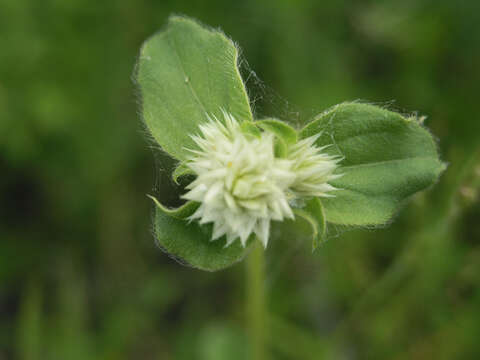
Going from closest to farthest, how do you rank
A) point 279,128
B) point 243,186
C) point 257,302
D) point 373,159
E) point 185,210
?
point 243,186 → point 279,128 → point 185,210 → point 373,159 → point 257,302

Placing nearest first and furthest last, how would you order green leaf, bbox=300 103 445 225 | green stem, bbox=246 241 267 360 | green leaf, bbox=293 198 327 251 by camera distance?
green leaf, bbox=293 198 327 251 < green leaf, bbox=300 103 445 225 < green stem, bbox=246 241 267 360

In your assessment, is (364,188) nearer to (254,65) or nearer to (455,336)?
(455,336)

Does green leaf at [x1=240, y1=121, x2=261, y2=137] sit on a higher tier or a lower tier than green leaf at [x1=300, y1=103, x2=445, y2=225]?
lower

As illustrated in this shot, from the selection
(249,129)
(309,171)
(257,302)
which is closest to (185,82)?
(249,129)

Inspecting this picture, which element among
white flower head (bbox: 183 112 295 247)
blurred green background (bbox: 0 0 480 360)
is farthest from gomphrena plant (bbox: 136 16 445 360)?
blurred green background (bbox: 0 0 480 360)

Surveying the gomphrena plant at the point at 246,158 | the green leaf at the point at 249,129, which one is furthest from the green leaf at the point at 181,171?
the green leaf at the point at 249,129

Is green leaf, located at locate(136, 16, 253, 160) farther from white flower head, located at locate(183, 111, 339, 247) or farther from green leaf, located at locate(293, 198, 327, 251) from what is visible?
green leaf, located at locate(293, 198, 327, 251)

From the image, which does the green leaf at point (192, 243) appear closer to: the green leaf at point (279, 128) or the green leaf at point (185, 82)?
the green leaf at point (185, 82)

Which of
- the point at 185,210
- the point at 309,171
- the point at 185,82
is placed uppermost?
the point at 185,82

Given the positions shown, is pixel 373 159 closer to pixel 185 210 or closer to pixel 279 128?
pixel 279 128
